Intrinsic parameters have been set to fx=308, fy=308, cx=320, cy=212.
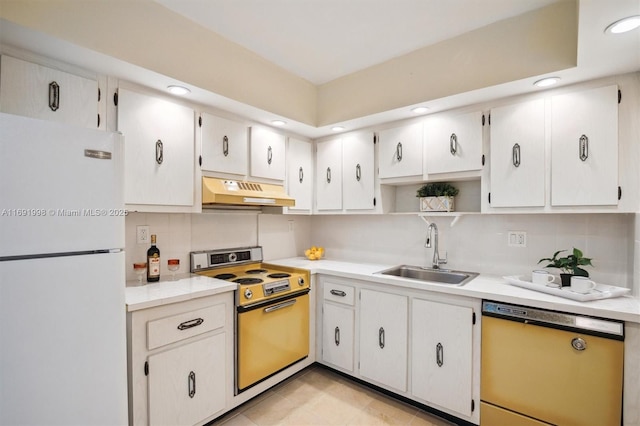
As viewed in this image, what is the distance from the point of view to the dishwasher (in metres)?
1.56

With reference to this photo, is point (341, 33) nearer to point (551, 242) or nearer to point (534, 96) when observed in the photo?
point (534, 96)

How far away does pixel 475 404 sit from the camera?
6.29 feet

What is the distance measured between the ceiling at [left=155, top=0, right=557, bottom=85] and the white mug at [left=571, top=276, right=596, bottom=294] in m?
1.55

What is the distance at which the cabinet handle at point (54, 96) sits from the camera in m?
1.59

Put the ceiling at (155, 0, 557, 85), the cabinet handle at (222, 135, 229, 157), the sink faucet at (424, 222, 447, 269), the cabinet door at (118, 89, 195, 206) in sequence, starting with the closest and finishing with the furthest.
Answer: the ceiling at (155, 0, 557, 85)
the cabinet door at (118, 89, 195, 206)
the cabinet handle at (222, 135, 229, 157)
the sink faucet at (424, 222, 447, 269)

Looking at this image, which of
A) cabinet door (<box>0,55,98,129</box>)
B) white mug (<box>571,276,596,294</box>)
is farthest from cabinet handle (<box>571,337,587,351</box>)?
cabinet door (<box>0,55,98,129</box>)

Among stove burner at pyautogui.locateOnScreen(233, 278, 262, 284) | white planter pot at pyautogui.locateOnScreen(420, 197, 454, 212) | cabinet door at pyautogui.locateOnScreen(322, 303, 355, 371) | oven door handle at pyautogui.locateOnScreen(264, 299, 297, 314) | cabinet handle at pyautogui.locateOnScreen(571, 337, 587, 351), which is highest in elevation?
white planter pot at pyautogui.locateOnScreen(420, 197, 454, 212)

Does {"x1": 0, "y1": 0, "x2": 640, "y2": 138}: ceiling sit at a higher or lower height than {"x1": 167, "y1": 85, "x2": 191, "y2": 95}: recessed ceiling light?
higher

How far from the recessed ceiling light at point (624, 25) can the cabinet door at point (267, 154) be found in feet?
7.25

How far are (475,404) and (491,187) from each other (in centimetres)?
141

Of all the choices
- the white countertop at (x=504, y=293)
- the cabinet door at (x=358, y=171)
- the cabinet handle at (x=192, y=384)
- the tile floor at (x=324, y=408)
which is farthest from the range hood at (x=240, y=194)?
the tile floor at (x=324, y=408)

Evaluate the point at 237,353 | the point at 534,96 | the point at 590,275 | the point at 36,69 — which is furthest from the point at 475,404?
the point at 36,69

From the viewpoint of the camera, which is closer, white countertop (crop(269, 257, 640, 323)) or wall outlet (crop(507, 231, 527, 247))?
white countertop (crop(269, 257, 640, 323))

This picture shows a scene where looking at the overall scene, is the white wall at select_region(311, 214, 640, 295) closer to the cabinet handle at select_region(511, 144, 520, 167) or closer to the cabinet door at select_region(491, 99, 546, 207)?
the cabinet door at select_region(491, 99, 546, 207)
